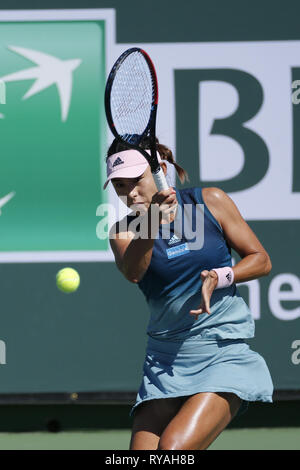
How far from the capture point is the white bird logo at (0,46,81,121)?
4.83 meters

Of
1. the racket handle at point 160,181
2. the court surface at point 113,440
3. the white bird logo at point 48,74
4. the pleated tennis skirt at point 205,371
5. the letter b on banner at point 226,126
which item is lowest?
the court surface at point 113,440

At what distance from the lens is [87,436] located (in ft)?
15.6

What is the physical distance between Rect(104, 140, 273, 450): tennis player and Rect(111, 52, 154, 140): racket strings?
0.17 meters

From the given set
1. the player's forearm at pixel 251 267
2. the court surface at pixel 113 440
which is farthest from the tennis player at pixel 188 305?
the court surface at pixel 113 440

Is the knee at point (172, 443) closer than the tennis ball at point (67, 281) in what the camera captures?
Yes

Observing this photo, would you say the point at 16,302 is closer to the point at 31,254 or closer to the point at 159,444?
the point at 31,254

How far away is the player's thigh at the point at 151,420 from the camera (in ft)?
8.81

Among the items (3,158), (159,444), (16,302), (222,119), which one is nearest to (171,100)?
(222,119)

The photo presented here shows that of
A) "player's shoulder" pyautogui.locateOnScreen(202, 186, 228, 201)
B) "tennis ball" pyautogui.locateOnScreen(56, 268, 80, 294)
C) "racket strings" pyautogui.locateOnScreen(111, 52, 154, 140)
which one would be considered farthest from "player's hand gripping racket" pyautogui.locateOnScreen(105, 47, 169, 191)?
"tennis ball" pyautogui.locateOnScreen(56, 268, 80, 294)

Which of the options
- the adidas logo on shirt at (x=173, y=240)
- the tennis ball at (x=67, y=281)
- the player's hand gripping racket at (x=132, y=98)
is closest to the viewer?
the adidas logo on shirt at (x=173, y=240)

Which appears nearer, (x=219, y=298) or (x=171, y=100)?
(x=219, y=298)

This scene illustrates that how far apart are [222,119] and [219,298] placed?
7.19 ft

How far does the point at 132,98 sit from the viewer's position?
310 cm

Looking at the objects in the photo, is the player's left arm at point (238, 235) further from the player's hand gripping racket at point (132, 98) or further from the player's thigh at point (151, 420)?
the player's thigh at point (151, 420)
